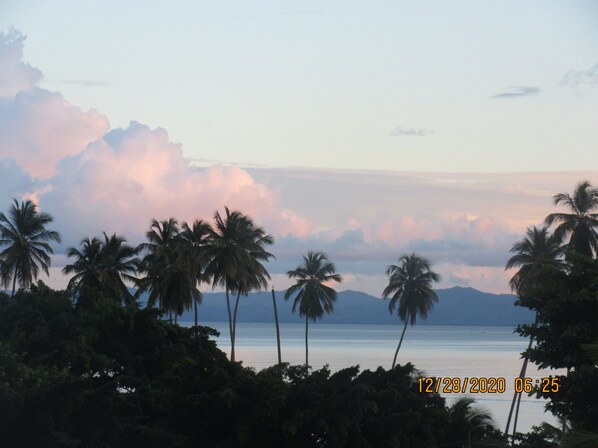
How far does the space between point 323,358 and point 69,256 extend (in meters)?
97.7

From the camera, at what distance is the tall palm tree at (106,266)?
2653 inches

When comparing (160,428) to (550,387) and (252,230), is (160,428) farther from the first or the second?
(252,230)

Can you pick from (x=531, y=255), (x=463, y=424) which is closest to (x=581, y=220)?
(x=531, y=255)

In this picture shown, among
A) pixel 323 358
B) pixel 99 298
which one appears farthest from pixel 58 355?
pixel 323 358

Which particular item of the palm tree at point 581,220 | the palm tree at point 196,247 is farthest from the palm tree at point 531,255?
the palm tree at point 196,247

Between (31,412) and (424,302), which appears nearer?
(31,412)

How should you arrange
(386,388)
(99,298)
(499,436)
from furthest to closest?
(99,298) → (499,436) → (386,388)

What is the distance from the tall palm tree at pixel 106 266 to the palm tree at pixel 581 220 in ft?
93.1

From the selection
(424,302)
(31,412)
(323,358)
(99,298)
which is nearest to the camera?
(31,412)

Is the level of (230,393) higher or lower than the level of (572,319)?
lower

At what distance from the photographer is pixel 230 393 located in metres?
30.0

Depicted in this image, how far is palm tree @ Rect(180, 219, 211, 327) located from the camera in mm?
68500

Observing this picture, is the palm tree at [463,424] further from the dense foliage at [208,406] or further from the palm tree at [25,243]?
the palm tree at [25,243]

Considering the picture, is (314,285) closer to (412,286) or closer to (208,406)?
(412,286)
